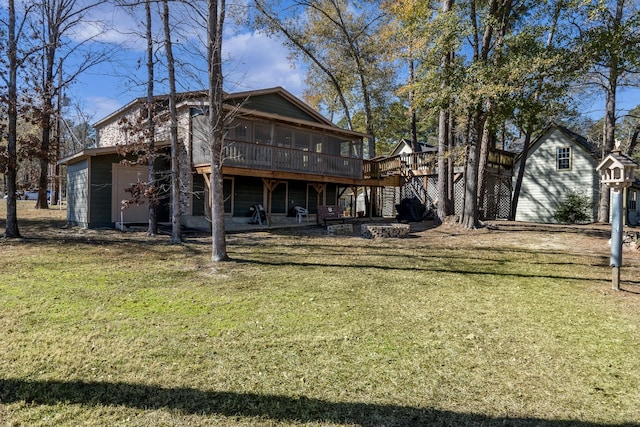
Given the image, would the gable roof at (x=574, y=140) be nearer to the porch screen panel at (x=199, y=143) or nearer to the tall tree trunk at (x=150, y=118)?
the porch screen panel at (x=199, y=143)

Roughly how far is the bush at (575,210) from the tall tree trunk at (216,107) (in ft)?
58.3

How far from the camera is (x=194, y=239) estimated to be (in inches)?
428

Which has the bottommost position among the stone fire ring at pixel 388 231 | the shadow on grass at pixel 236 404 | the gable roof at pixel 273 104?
the shadow on grass at pixel 236 404

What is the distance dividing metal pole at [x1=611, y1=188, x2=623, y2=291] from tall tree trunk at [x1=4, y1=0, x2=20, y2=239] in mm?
13275

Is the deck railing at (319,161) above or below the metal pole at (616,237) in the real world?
above

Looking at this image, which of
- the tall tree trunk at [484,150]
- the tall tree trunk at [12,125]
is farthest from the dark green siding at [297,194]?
the tall tree trunk at [12,125]

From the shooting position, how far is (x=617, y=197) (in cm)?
605

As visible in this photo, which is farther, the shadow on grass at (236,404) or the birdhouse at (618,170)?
the birdhouse at (618,170)

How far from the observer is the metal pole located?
19.4 ft

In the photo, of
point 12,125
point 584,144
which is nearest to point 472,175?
point 584,144

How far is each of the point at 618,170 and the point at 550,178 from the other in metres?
15.9

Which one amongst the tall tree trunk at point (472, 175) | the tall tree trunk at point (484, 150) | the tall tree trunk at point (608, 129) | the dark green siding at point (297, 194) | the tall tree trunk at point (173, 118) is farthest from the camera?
the dark green siding at point (297, 194)

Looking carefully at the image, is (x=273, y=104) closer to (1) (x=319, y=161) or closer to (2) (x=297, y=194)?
(1) (x=319, y=161)

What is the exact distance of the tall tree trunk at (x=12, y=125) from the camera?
32.1ft
